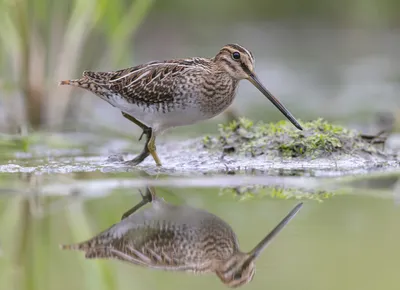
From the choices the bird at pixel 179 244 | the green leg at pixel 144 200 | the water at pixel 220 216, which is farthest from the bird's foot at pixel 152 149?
the bird at pixel 179 244

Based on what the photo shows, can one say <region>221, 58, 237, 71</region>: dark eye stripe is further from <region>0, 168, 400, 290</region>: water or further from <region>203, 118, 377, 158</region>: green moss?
<region>0, 168, 400, 290</region>: water

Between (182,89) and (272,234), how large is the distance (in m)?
2.27

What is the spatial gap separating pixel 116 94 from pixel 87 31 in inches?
89.7

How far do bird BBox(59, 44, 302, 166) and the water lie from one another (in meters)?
0.60

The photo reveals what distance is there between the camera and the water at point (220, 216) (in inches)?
151

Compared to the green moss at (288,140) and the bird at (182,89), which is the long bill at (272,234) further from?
the bird at (182,89)

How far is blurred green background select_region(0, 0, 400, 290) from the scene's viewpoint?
3.97 m

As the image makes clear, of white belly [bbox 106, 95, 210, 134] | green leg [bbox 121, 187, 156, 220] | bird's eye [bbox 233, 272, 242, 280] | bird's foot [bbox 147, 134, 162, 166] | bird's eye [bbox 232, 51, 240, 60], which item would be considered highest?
bird's eye [bbox 232, 51, 240, 60]

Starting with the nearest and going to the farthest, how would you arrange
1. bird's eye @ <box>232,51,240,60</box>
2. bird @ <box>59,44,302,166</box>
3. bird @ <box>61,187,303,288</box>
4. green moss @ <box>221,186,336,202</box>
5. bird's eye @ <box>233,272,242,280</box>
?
bird's eye @ <box>233,272,242,280</box>, bird @ <box>61,187,303,288</box>, green moss @ <box>221,186,336,202</box>, bird @ <box>59,44,302,166</box>, bird's eye @ <box>232,51,240,60</box>

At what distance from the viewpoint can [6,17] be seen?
845 centimetres

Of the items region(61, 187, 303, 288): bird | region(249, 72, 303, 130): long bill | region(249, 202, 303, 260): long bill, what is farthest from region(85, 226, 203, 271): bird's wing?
region(249, 72, 303, 130): long bill

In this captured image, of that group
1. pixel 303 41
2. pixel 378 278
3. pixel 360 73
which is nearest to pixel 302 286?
pixel 378 278

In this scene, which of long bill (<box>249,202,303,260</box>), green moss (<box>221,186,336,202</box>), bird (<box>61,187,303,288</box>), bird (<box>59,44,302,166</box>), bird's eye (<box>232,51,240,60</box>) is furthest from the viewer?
bird's eye (<box>232,51,240,60</box>)

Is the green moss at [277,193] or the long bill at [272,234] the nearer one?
the long bill at [272,234]
